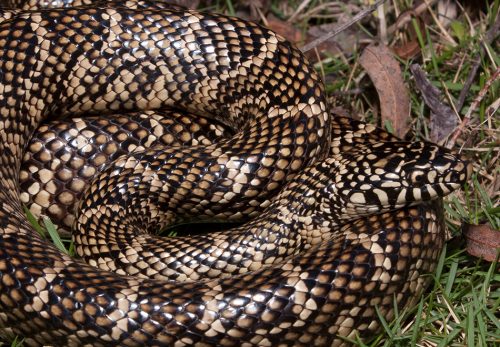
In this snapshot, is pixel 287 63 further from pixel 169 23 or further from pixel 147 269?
pixel 147 269

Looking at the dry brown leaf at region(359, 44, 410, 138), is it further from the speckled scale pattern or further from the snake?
the speckled scale pattern

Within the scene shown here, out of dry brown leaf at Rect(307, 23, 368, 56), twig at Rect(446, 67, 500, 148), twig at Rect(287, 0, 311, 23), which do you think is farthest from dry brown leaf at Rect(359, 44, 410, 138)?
twig at Rect(287, 0, 311, 23)

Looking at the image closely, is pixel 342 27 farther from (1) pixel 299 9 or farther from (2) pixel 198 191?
(2) pixel 198 191

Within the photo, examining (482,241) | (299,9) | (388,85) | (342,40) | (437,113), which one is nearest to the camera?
(482,241)

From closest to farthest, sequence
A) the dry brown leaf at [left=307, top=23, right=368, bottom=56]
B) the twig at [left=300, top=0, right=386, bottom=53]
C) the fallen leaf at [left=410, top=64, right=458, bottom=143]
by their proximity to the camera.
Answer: the fallen leaf at [left=410, top=64, right=458, bottom=143]
the twig at [left=300, top=0, right=386, bottom=53]
the dry brown leaf at [left=307, top=23, right=368, bottom=56]

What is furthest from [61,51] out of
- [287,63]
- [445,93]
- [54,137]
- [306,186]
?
[445,93]

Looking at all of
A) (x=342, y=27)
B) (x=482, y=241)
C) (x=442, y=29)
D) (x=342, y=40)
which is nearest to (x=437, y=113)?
(x=442, y=29)
